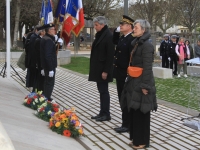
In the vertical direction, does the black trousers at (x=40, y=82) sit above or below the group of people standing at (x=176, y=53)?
below

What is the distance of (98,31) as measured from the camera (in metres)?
7.27

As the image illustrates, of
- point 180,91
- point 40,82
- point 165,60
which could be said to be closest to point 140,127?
point 40,82

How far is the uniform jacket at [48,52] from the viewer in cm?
837

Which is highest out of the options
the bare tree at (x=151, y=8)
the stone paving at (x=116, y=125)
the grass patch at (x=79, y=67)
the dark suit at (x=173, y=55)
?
the bare tree at (x=151, y=8)

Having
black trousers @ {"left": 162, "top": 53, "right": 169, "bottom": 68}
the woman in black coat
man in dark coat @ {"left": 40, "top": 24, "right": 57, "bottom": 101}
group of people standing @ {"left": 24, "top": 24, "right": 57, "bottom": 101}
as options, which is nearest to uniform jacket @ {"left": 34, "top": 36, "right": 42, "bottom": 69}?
group of people standing @ {"left": 24, "top": 24, "right": 57, "bottom": 101}

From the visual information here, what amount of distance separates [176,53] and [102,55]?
8866mm

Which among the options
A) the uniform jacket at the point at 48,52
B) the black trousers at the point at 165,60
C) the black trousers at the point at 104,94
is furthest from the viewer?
the black trousers at the point at 165,60

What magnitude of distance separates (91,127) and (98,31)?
72.2 inches

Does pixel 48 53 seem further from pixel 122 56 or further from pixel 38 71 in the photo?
pixel 122 56

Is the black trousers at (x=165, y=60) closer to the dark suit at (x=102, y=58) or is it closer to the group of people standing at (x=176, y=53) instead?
the group of people standing at (x=176, y=53)

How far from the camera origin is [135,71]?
5.48 m

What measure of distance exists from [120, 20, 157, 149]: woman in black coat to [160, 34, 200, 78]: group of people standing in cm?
999

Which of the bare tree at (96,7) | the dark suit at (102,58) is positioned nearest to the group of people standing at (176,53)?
the dark suit at (102,58)

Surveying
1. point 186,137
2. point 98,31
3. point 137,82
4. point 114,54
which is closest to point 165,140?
point 186,137
